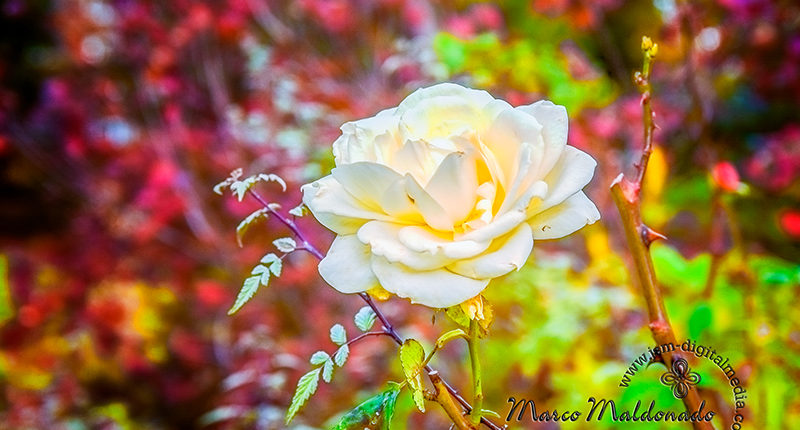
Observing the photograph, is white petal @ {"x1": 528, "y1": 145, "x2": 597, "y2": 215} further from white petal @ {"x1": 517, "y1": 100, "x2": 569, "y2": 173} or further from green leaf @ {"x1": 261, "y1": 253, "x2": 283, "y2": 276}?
green leaf @ {"x1": 261, "y1": 253, "x2": 283, "y2": 276}

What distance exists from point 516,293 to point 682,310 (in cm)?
43

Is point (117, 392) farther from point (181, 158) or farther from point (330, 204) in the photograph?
point (330, 204)

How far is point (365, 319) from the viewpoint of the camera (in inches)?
14.8

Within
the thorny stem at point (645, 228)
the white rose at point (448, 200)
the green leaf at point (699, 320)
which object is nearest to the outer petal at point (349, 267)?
the white rose at point (448, 200)

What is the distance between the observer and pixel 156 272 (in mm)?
1998

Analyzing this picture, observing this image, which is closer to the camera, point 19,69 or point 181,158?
point 181,158

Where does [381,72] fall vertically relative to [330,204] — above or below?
above

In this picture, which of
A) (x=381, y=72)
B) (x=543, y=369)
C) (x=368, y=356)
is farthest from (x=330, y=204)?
(x=381, y=72)

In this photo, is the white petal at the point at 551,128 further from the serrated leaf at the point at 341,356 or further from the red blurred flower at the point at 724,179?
the red blurred flower at the point at 724,179

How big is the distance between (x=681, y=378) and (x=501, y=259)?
0.18 m

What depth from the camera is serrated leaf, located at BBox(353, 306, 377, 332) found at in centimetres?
37

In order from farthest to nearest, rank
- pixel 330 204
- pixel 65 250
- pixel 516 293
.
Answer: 1. pixel 65 250
2. pixel 516 293
3. pixel 330 204

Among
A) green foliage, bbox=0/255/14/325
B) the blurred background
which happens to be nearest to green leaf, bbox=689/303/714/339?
the blurred background

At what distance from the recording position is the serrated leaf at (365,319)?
1.21 ft
